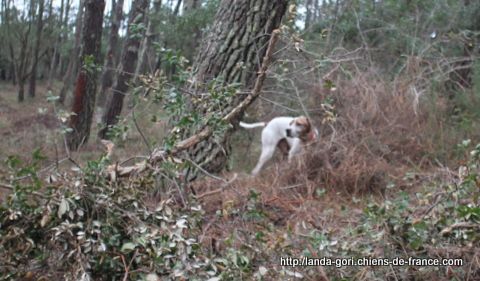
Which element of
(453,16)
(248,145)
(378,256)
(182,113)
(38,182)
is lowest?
(248,145)

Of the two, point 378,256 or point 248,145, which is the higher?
point 378,256

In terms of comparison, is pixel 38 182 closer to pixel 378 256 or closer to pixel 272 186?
pixel 378 256

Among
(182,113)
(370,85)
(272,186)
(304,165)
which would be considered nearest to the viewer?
(182,113)

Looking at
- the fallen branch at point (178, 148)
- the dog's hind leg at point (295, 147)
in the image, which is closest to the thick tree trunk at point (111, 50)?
the dog's hind leg at point (295, 147)

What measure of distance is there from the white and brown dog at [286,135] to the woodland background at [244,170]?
0.79ft

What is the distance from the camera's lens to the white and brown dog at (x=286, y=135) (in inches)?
303

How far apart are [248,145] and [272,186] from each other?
3.57m

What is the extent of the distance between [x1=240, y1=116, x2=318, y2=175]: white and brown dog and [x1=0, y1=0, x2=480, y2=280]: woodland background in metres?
0.24

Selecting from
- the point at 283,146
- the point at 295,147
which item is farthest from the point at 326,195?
the point at 283,146

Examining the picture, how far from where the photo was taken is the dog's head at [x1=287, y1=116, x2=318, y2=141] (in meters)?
7.71

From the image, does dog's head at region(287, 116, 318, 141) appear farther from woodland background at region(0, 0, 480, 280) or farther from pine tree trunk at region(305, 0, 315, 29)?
pine tree trunk at region(305, 0, 315, 29)

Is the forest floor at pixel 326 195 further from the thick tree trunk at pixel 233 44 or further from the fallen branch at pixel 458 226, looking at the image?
the thick tree trunk at pixel 233 44

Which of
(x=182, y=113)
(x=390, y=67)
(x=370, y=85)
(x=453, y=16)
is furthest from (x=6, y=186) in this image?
(x=453, y=16)

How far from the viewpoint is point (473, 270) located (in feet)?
10.2
